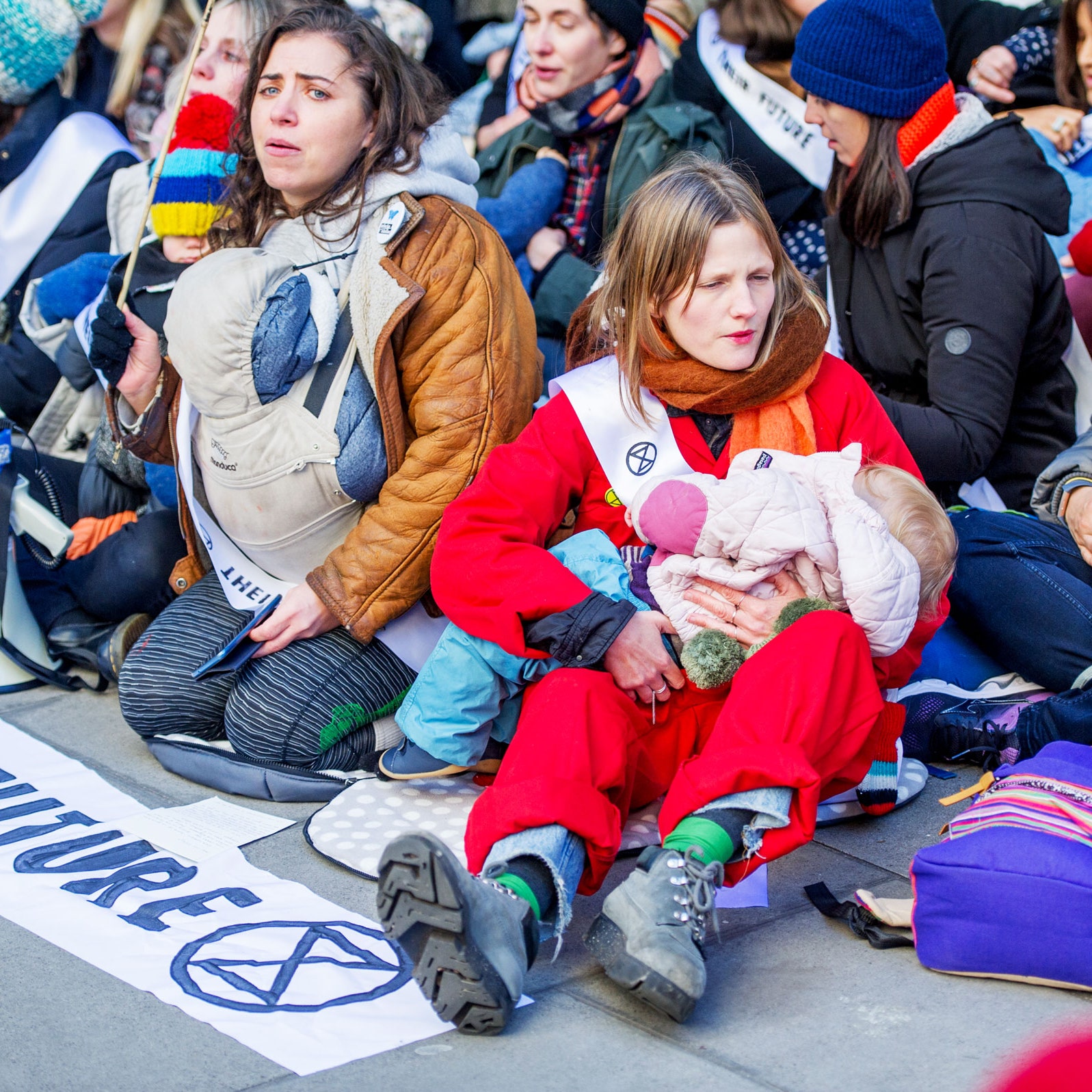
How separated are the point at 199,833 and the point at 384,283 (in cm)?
126

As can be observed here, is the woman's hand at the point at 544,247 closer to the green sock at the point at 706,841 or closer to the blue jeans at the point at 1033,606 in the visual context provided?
the blue jeans at the point at 1033,606

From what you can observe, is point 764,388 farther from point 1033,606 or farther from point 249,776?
point 249,776

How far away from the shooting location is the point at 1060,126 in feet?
13.2

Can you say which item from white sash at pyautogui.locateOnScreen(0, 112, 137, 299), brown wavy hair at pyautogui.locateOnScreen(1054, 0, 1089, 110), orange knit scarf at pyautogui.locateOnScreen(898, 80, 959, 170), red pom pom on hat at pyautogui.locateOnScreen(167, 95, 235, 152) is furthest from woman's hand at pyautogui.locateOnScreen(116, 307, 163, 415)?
brown wavy hair at pyautogui.locateOnScreen(1054, 0, 1089, 110)

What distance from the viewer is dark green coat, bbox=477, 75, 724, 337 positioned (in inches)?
164

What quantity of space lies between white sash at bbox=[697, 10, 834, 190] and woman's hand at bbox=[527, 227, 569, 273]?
0.70 meters

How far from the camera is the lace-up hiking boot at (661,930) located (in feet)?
6.45

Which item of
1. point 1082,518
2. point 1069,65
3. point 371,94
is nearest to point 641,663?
point 1082,518

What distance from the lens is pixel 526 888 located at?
2096mm

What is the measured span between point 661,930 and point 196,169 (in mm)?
2549

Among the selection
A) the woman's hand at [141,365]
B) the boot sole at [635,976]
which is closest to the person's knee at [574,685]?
the boot sole at [635,976]

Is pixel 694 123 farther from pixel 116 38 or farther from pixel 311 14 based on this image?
pixel 116 38

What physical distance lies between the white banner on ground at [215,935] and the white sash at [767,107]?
2.72 metres

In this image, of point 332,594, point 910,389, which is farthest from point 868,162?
point 332,594
